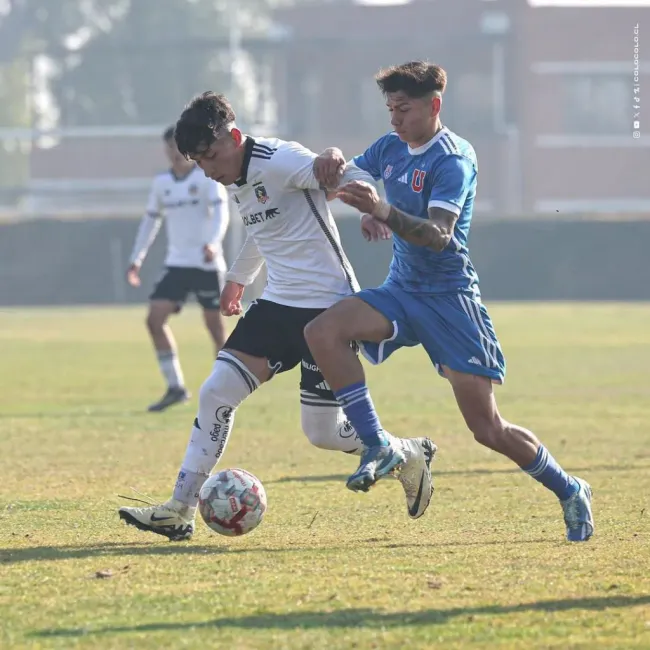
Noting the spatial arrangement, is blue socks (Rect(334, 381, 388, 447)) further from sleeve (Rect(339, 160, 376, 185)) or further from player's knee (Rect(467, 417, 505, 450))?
sleeve (Rect(339, 160, 376, 185))

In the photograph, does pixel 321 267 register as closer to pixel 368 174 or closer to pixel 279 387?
pixel 368 174

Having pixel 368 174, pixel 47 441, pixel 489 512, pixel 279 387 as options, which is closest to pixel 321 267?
pixel 368 174

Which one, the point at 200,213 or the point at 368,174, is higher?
the point at 368,174

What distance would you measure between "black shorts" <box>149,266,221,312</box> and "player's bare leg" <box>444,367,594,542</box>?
7.33 m

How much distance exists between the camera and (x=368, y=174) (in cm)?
690

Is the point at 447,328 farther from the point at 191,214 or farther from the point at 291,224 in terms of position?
the point at 191,214

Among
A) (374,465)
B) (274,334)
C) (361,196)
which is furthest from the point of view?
(274,334)

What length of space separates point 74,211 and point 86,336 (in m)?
36.7

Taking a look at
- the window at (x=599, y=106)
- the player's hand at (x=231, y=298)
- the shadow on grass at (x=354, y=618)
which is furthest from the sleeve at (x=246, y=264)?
the window at (x=599, y=106)

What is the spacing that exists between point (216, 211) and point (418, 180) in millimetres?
7375

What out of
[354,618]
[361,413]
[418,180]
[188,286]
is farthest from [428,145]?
[188,286]

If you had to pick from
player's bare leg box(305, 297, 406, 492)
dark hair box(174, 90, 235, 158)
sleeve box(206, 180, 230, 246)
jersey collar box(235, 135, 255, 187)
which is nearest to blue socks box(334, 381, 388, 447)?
player's bare leg box(305, 297, 406, 492)

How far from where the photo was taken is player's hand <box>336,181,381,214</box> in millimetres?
6059

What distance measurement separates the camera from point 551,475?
6.75m
